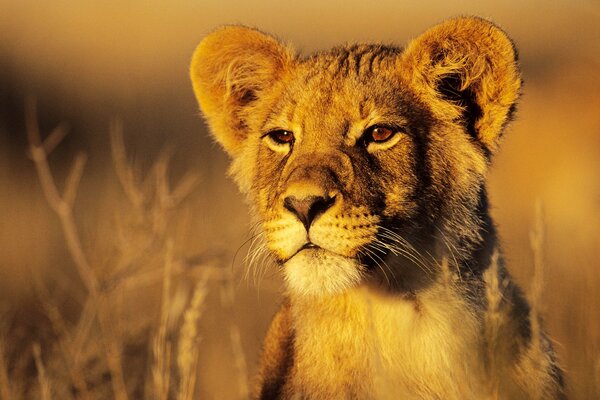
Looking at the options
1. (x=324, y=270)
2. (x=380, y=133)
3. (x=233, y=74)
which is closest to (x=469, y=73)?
(x=380, y=133)

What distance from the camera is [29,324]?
8.97m

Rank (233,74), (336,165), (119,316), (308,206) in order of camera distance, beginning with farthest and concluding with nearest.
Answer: (119,316) < (233,74) < (336,165) < (308,206)

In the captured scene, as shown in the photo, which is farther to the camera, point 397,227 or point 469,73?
point 469,73

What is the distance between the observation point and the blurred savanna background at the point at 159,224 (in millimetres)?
6191

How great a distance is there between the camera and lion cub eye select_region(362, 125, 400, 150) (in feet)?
16.9

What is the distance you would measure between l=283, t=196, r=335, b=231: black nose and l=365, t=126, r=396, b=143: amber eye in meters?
0.58

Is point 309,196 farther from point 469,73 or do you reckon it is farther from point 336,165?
point 469,73

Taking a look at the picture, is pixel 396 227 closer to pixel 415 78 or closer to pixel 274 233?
pixel 274 233

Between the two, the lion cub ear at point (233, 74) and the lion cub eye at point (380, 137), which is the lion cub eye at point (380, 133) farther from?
the lion cub ear at point (233, 74)

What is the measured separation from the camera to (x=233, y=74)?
20.2 feet

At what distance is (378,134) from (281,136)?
582 mm

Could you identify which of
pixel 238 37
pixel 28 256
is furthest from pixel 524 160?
pixel 238 37

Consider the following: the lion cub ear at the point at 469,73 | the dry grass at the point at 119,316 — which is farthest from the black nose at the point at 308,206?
the lion cub ear at the point at 469,73

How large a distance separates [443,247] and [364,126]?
67 cm
